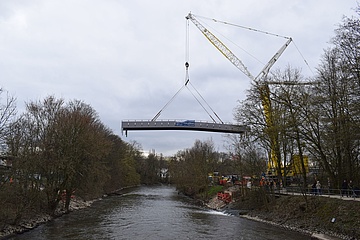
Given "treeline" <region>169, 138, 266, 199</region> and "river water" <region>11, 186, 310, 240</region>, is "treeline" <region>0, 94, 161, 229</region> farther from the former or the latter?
Answer: "treeline" <region>169, 138, 266, 199</region>

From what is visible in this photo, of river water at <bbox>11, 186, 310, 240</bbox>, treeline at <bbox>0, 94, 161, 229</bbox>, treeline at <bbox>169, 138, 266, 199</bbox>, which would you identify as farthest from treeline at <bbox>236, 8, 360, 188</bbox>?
treeline at <bbox>0, 94, 161, 229</bbox>

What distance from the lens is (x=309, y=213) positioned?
29.4m

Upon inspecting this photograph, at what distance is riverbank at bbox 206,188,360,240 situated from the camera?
23500mm

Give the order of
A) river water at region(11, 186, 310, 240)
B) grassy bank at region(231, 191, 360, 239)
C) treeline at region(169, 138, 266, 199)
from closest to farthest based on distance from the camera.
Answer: grassy bank at region(231, 191, 360, 239) < river water at region(11, 186, 310, 240) < treeline at region(169, 138, 266, 199)

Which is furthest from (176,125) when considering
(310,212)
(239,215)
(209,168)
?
(310,212)

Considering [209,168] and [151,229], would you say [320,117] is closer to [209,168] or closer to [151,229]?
[151,229]

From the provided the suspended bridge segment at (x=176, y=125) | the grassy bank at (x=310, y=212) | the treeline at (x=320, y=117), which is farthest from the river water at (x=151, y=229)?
the suspended bridge segment at (x=176, y=125)

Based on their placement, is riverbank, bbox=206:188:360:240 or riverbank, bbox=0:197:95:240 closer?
riverbank, bbox=206:188:360:240

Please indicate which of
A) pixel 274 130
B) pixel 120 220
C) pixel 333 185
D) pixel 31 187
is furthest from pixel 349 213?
pixel 31 187

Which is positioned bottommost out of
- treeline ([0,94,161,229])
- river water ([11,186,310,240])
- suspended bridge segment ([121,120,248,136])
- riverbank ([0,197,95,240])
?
river water ([11,186,310,240])

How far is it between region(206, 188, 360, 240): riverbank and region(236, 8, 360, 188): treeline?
16.2 feet

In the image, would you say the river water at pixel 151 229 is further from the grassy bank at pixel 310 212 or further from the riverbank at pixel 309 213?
the grassy bank at pixel 310 212

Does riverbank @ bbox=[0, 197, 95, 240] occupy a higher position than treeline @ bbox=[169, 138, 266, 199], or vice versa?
treeline @ bbox=[169, 138, 266, 199]

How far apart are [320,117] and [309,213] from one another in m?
9.94
